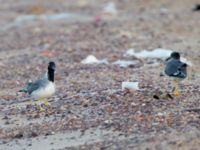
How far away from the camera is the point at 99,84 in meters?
14.1

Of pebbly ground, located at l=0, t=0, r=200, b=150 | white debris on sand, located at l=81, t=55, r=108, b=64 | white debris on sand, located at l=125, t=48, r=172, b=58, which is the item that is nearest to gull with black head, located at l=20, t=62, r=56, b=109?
pebbly ground, located at l=0, t=0, r=200, b=150

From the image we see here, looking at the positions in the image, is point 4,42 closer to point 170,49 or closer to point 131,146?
point 170,49

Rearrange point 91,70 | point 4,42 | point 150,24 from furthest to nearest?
point 150,24 < point 4,42 < point 91,70

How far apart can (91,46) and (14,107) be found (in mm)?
7442

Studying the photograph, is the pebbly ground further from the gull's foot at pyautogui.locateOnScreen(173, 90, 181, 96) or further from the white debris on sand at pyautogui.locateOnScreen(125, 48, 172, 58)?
the white debris on sand at pyautogui.locateOnScreen(125, 48, 172, 58)

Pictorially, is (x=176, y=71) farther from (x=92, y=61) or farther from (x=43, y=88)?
(x=92, y=61)

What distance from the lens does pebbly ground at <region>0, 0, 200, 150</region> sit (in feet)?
33.2

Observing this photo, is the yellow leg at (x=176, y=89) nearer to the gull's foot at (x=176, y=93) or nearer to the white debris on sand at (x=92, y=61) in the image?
the gull's foot at (x=176, y=93)

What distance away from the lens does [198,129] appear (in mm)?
9711

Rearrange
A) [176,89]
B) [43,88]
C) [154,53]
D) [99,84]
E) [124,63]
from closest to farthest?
1. [43,88]
2. [176,89]
3. [99,84]
4. [124,63]
5. [154,53]

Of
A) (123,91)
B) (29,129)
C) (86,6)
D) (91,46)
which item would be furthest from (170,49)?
(86,6)

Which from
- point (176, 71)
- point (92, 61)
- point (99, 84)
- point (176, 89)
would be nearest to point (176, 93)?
point (176, 89)

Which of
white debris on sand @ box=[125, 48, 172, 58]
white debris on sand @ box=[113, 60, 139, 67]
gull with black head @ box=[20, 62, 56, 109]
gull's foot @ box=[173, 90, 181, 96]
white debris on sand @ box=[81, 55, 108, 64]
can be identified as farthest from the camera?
white debris on sand @ box=[81, 55, 108, 64]

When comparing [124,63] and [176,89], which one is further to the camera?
[124,63]
